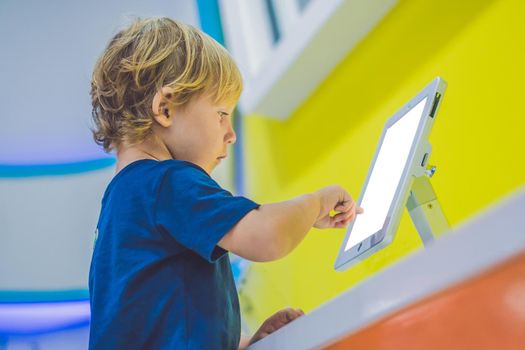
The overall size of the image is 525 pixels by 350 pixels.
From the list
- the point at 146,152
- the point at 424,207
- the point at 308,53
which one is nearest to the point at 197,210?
the point at 146,152

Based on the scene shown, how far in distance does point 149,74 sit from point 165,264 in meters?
0.24

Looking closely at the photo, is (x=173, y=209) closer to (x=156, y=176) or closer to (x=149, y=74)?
(x=156, y=176)

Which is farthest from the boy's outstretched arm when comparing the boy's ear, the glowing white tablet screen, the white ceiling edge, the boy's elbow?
the white ceiling edge

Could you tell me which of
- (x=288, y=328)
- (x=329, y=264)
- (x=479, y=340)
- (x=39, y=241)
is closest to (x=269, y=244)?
(x=288, y=328)

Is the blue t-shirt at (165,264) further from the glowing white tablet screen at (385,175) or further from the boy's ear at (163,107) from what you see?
the glowing white tablet screen at (385,175)

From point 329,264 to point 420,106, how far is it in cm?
67

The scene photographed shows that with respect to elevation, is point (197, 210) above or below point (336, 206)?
above

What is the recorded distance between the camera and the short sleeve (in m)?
0.65

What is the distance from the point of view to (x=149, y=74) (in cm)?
82

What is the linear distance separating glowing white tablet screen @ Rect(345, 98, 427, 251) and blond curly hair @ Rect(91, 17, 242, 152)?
0.68 feet

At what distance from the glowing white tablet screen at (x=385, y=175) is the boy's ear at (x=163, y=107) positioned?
0.27 metres

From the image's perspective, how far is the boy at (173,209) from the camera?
2.19 feet

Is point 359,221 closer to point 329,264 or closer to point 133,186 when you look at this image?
point 133,186

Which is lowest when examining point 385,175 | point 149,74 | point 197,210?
point 385,175
